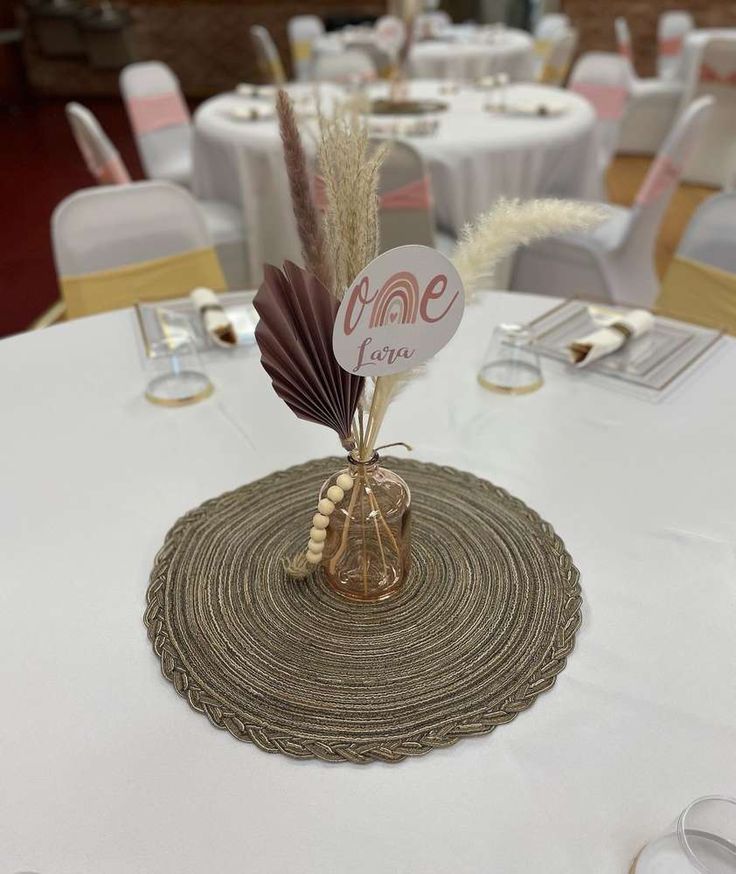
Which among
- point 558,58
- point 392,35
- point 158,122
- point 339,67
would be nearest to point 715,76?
point 558,58

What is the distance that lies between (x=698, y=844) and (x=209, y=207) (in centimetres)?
297

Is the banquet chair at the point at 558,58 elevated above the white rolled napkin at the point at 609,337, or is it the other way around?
the white rolled napkin at the point at 609,337

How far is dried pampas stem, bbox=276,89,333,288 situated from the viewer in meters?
0.70

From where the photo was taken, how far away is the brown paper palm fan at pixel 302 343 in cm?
73

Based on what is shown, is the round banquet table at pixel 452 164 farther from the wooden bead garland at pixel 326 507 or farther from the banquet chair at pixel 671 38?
the banquet chair at pixel 671 38

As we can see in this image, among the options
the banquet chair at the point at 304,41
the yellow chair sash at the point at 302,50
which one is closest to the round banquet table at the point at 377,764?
the banquet chair at the point at 304,41

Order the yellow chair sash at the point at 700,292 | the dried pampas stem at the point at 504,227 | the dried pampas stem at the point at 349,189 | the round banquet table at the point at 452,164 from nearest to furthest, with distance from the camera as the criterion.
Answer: the dried pampas stem at the point at 349,189, the dried pampas stem at the point at 504,227, the yellow chair sash at the point at 700,292, the round banquet table at the point at 452,164

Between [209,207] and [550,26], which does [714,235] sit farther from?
[550,26]

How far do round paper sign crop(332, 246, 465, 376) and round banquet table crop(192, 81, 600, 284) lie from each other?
77.1 inches

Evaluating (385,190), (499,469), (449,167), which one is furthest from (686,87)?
(499,469)

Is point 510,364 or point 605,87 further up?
point 510,364

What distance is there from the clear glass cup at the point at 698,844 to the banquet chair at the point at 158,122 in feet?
11.6

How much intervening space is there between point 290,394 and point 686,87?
5.56 m

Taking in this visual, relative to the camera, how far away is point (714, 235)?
1753mm
